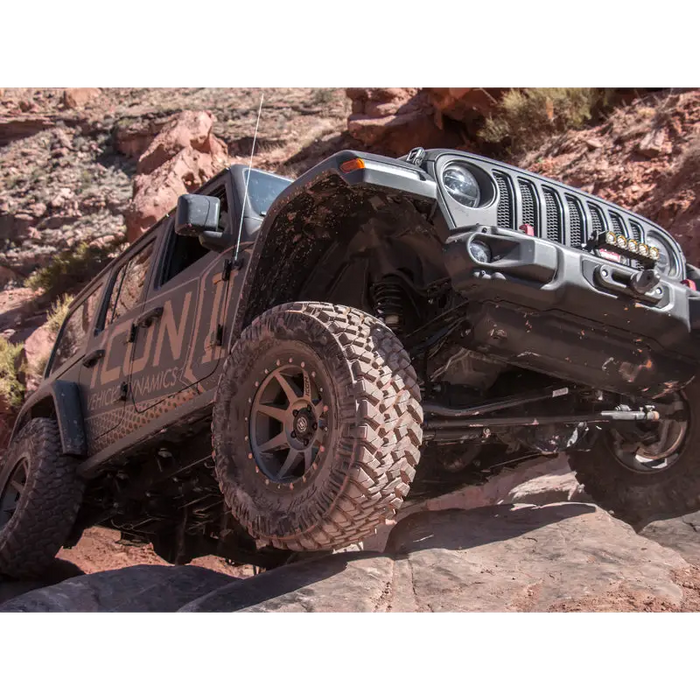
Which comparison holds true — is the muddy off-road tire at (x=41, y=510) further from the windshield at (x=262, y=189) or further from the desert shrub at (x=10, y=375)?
the desert shrub at (x=10, y=375)

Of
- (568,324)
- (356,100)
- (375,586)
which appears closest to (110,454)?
(375,586)

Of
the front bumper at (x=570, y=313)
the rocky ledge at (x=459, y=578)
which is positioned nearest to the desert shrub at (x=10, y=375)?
the rocky ledge at (x=459, y=578)

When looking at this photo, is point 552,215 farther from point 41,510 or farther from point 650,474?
point 41,510

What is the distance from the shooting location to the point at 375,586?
3.22 m

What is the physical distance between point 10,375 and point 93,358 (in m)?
9.71

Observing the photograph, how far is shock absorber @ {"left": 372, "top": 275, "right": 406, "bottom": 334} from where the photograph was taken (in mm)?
3504

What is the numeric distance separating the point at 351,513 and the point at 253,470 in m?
0.61

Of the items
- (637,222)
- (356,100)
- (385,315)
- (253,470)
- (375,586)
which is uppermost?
(356,100)

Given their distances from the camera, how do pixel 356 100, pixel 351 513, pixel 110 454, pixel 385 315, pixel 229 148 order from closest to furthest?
pixel 351 513
pixel 385 315
pixel 110 454
pixel 356 100
pixel 229 148

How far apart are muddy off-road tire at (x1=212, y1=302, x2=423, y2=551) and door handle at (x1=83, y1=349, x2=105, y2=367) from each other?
7.14 ft

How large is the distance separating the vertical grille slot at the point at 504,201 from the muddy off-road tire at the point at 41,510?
10.9ft

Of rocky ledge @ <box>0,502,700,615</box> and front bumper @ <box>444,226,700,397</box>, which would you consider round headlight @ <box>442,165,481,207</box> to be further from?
rocky ledge @ <box>0,502,700,615</box>

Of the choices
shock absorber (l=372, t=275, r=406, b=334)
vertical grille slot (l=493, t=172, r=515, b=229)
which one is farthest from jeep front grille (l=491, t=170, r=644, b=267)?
shock absorber (l=372, t=275, r=406, b=334)

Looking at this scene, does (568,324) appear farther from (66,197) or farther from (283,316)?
(66,197)
